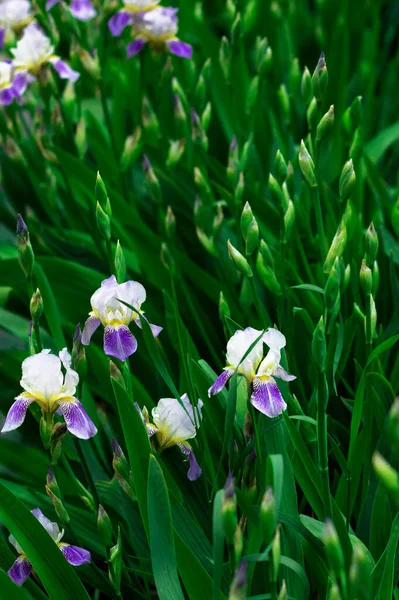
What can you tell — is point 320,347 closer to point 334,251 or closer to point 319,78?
point 334,251

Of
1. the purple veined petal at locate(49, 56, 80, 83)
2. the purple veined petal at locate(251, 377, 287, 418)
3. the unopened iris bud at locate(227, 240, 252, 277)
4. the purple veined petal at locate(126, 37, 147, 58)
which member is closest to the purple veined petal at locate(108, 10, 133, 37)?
the purple veined petal at locate(126, 37, 147, 58)

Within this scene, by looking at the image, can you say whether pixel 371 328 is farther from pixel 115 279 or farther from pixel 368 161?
pixel 368 161

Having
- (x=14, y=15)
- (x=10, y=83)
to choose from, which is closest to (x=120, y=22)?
(x=10, y=83)

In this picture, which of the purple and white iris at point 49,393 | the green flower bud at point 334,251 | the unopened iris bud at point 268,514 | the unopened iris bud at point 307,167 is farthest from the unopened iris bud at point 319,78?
the unopened iris bud at point 268,514

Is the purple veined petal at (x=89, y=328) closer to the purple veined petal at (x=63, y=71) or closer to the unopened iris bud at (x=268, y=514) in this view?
the unopened iris bud at (x=268, y=514)

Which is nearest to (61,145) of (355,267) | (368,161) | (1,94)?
(1,94)

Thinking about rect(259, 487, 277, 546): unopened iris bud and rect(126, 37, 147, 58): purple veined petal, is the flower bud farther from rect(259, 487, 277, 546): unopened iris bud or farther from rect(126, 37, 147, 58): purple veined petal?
rect(126, 37, 147, 58): purple veined petal
